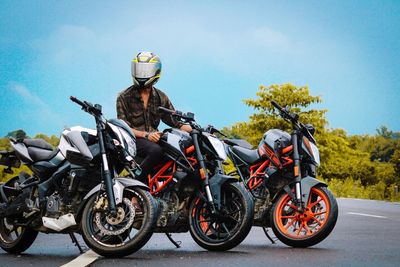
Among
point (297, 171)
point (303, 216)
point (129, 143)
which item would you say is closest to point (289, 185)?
point (297, 171)

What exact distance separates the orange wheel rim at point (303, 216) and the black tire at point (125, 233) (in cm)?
203

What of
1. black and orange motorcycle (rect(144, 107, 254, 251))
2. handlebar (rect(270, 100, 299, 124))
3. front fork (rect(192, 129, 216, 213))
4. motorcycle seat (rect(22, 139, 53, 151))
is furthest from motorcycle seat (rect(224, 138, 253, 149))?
motorcycle seat (rect(22, 139, 53, 151))

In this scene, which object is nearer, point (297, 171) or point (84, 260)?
point (84, 260)

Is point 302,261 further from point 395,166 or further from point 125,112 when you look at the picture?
point 395,166

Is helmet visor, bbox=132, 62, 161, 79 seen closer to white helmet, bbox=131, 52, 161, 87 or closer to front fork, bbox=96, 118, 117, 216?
white helmet, bbox=131, 52, 161, 87

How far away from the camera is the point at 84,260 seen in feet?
22.9

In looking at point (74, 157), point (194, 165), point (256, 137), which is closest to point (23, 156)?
point (74, 157)

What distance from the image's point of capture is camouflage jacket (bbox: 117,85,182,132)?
8.78 meters

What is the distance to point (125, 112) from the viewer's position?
346 inches

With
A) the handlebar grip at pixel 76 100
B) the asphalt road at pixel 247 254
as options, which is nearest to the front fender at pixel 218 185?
the asphalt road at pixel 247 254

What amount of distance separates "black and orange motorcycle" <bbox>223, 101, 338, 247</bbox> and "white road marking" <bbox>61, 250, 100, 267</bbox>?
84.4 inches

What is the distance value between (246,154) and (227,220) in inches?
63.9

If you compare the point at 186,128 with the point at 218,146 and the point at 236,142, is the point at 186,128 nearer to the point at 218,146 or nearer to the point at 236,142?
the point at 218,146

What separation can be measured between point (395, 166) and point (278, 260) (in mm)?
42297
